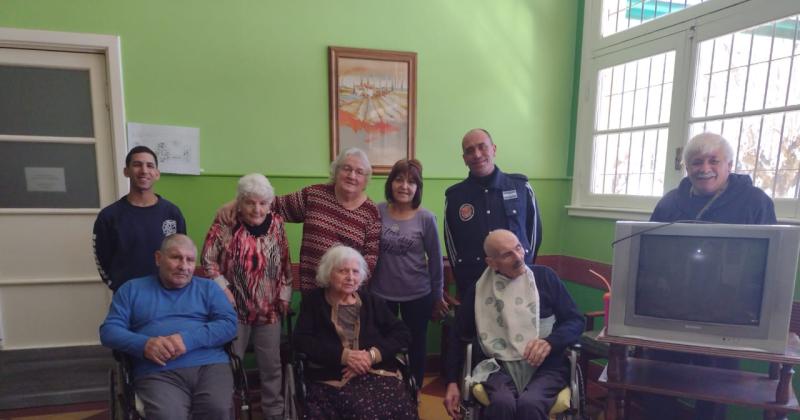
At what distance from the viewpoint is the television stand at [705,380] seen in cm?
158

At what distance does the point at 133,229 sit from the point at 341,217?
40.1 inches

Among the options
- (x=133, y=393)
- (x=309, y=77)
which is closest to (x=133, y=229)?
(x=133, y=393)

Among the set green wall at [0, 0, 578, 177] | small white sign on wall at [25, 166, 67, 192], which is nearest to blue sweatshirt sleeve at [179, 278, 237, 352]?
green wall at [0, 0, 578, 177]

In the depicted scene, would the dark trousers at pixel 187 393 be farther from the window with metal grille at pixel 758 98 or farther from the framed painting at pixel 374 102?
the window with metal grille at pixel 758 98

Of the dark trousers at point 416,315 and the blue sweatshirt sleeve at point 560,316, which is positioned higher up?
the blue sweatshirt sleeve at point 560,316

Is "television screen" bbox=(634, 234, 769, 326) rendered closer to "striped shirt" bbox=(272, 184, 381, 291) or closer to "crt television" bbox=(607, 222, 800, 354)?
"crt television" bbox=(607, 222, 800, 354)

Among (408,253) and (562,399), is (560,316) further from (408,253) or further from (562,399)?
(408,253)

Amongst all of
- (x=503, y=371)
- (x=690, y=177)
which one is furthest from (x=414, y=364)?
(x=690, y=177)

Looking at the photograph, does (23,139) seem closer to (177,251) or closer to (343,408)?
(177,251)

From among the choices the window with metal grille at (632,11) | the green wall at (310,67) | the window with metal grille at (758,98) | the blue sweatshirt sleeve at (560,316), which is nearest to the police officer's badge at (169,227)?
the green wall at (310,67)

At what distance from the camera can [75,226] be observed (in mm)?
2715

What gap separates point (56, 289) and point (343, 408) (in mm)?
2276

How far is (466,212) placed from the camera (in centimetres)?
226

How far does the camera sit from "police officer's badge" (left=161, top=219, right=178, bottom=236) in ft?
6.97
